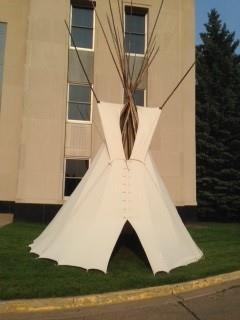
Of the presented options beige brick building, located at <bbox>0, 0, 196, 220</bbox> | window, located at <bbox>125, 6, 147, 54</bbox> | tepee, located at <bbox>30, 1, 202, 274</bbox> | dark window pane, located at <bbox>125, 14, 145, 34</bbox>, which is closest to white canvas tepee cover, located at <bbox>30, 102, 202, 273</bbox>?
tepee, located at <bbox>30, 1, 202, 274</bbox>

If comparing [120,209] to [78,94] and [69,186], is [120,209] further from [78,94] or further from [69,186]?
[78,94]

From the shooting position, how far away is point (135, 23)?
63.0 ft

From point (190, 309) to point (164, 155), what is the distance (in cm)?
1229

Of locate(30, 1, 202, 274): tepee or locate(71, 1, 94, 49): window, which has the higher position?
locate(71, 1, 94, 49): window

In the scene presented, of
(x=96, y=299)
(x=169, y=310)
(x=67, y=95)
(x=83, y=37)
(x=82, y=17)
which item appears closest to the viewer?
(x=169, y=310)

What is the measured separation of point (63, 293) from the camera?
6.12 meters

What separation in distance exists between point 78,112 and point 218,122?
1181 cm

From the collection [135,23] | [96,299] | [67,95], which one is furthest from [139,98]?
[96,299]

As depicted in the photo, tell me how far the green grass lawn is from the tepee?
302 mm

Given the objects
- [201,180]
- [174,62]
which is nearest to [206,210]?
[201,180]

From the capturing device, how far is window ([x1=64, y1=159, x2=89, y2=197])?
56.7ft

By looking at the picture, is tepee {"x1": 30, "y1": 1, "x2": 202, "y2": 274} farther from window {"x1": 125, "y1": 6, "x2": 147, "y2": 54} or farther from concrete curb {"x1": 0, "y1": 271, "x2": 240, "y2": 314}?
window {"x1": 125, "y1": 6, "x2": 147, "y2": 54}

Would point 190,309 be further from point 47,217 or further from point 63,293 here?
point 47,217

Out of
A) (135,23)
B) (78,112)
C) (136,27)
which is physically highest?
(135,23)
